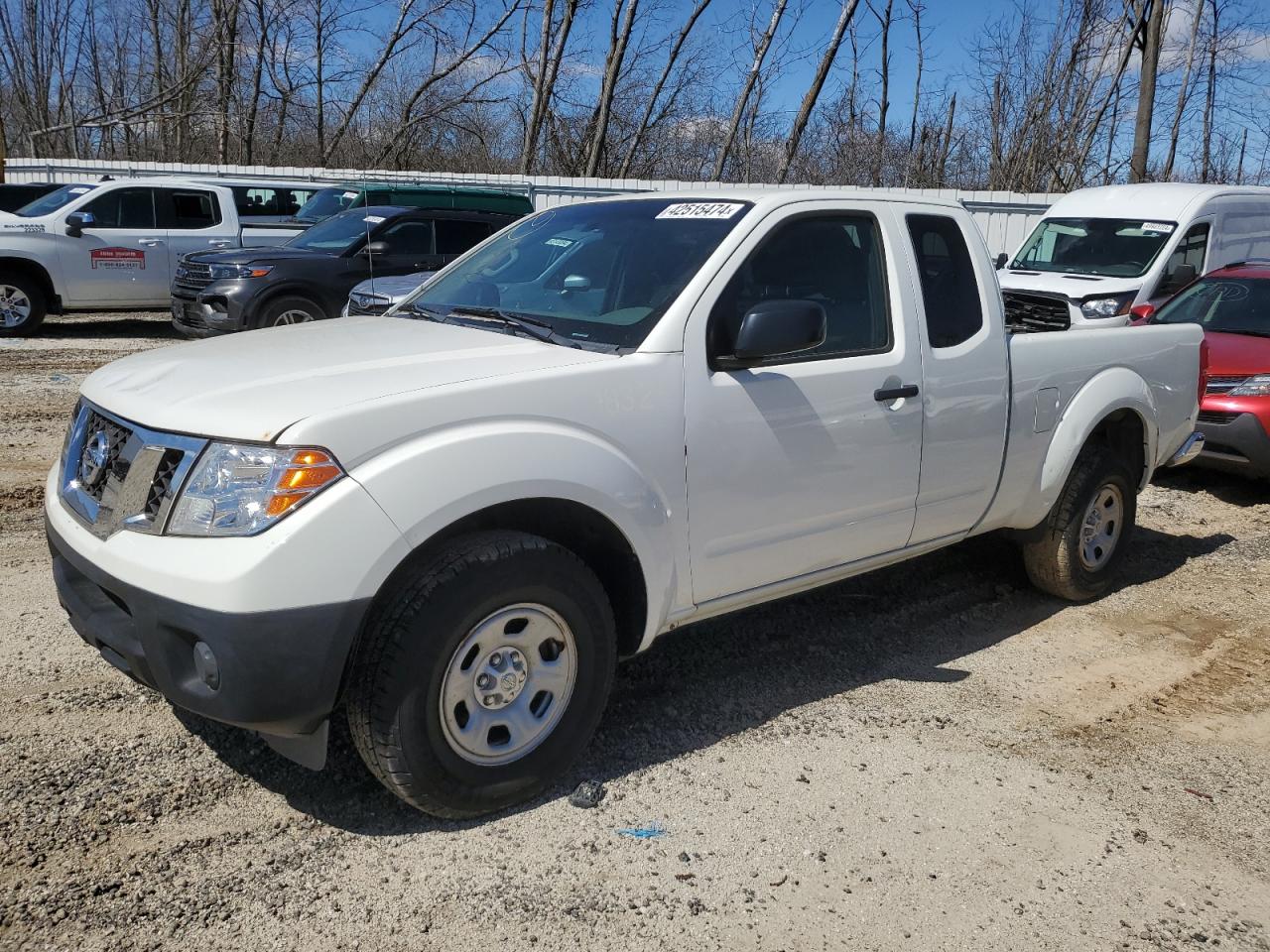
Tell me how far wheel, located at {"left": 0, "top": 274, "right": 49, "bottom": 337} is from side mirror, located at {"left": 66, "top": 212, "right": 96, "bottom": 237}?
2.48 ft

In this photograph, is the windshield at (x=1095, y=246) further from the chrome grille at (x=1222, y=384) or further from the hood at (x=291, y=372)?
the hood at (x=291, y=372)

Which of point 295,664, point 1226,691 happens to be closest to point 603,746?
point 295,664

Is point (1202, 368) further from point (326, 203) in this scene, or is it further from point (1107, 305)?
point (326, 203)

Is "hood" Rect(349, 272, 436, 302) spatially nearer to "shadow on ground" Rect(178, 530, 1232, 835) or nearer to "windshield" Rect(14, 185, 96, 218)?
"shadow on ground" Rect(178, 530, 1232, 835)

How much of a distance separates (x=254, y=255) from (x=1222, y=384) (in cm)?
920

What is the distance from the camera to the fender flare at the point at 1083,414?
4914 mm

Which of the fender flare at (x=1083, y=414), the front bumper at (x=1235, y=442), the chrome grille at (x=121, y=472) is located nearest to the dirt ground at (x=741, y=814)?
the fender flare at (x=1083, y=414)

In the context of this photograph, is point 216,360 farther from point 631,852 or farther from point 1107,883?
point 1107,883

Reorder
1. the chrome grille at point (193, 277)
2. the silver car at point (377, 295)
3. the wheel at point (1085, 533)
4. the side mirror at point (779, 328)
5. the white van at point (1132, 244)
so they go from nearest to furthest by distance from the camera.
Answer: the side mirror at point (779, 328) < the wheel at point (1085, 533) < the silver car at point (377, 295) < the white van at point (1132, 244) < the chrome grille at point (193, 277)

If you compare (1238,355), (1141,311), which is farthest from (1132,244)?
(1238,355)

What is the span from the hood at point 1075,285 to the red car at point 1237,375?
171cm

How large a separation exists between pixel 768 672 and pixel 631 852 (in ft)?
4.74

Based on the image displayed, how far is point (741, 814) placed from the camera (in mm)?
3393

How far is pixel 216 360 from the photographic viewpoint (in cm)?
340
